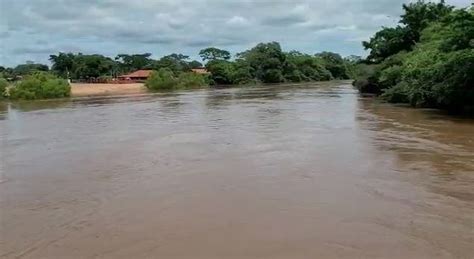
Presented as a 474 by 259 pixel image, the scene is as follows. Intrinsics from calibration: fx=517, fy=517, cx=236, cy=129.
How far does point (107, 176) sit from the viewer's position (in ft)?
33.6

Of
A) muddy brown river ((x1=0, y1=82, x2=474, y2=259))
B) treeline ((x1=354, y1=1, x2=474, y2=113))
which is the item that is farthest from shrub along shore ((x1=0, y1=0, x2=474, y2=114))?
muddy brown river ((x1=0, y1=82, x2=474, y2=259))

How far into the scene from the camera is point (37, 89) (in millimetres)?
44031

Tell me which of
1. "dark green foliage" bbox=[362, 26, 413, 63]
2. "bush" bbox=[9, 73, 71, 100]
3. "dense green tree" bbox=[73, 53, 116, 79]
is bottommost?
"bush" bbox=[9, 73, 71, 100]

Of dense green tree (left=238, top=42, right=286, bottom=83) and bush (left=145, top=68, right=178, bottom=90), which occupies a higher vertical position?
dense green tree (left=238, top=42, right=286, bottom=83)

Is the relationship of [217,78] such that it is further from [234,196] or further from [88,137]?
[234,196]

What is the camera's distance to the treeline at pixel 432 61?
1775 cm

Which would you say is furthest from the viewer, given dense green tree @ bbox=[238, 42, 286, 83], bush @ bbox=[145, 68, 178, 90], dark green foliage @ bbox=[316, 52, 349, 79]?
dark green foliage @ bbox=[316, 52, 349, 79]

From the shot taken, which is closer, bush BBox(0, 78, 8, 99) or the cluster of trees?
bush BBox(0, 78, 8, 99)

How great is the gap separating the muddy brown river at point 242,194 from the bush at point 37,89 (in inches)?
1146

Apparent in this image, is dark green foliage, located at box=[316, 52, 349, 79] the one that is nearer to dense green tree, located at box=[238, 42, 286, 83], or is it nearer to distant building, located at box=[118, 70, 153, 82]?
dense green tree, located at box=[238, 42, 286, 83]

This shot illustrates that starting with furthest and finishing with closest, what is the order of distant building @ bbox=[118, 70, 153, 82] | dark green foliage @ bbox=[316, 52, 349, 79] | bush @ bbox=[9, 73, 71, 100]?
dark green foliage @ bbox=[316, 52, 349, 79], distant building @ bbox=[118, 70, 153, 82], bush @ bbox=[9, 73, 71, 100]

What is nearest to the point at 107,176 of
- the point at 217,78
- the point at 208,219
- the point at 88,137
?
the point at 208,219

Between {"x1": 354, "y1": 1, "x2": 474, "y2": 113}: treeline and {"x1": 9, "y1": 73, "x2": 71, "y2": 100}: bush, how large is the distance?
26794 mm

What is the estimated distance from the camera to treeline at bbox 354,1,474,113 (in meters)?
17.8
